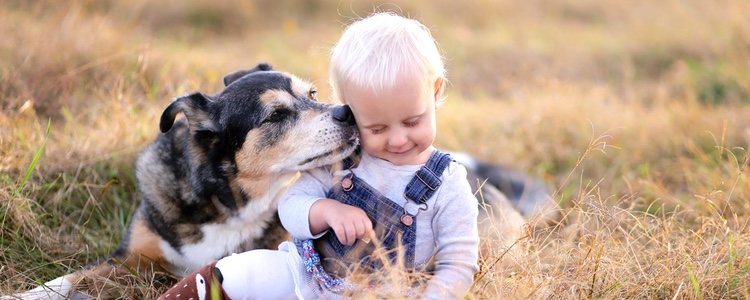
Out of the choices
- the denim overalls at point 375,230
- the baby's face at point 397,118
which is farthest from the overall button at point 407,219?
the baby's face at point 397,118

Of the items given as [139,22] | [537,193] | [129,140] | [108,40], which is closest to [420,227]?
[537,193]

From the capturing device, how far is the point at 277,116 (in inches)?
149

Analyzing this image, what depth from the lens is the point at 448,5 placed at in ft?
39.0

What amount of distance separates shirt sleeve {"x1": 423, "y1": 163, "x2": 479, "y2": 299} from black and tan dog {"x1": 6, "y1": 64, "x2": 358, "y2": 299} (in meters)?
0.70

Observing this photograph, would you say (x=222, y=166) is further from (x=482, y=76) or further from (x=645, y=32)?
(x=645, y=32)

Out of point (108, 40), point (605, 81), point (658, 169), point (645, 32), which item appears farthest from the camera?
point (645, 32)

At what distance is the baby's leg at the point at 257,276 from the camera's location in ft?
10.6

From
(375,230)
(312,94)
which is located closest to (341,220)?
(375,230)

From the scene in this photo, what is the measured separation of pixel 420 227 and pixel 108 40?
4423 millimetres

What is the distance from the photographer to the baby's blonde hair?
2.96 meters

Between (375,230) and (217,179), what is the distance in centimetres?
103

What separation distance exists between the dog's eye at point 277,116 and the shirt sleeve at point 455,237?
3.21 ft

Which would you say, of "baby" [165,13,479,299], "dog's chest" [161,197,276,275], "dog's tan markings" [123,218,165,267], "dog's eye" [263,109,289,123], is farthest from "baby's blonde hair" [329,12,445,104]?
"dog's tan markings" [123,218,165,267]

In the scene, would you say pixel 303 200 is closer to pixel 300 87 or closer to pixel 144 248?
pixel 300 87
